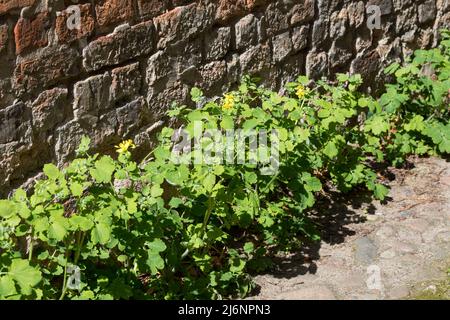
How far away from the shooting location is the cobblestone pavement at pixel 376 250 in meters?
3.93

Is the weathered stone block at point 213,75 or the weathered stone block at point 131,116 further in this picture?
the weathered stone block at point 213,75

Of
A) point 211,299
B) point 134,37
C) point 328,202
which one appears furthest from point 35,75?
point 328,202

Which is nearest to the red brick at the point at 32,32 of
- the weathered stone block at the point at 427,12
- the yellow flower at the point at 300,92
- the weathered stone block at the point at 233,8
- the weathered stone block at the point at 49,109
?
the weathered stone block at the point at 49,109

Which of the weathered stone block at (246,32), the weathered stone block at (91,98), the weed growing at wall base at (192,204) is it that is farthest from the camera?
the weathered stone block at (246,32)

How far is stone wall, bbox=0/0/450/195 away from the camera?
11.9 feet

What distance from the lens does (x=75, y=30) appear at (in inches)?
148

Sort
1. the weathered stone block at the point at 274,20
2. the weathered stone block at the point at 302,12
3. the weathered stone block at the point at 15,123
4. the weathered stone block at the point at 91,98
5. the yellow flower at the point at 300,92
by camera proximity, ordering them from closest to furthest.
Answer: the weathered stone block at the point at 15,123, the weathered stone block at the point at 91,98, the yellow flower at the point at 300,92, the weathered stone block at the point at 274,20, the weathered stone block at the point at 302,12

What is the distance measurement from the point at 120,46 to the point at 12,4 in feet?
2.01

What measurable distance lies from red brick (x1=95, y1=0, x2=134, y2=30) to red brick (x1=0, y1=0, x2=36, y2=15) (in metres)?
0.37

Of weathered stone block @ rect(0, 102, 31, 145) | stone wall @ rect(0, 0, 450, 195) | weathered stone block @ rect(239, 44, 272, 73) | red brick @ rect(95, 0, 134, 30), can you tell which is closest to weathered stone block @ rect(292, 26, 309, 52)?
stone wall @ rect(0, 0, 450, 195)

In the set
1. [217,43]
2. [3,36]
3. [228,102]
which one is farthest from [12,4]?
[217,43]

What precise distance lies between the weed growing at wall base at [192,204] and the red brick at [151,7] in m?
0.44

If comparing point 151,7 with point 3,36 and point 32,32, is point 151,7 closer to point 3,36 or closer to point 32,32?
point 32,32

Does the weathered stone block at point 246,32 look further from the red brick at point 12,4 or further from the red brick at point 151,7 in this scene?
the red brick at point 12,4
